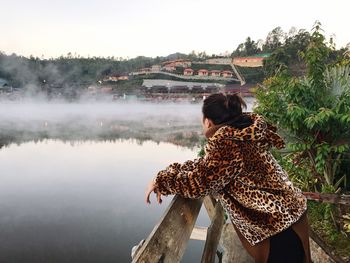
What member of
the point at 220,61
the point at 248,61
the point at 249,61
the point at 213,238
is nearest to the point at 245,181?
the point at 213,238

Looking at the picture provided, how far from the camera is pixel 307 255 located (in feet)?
4.16

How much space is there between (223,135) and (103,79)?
7466 cm

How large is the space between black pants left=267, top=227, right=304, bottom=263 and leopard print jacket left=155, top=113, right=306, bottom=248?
0.05 m

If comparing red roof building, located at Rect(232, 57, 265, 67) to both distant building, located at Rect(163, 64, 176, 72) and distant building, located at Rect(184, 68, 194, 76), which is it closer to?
distant building, located at Rect(184, 68, 194, 76)

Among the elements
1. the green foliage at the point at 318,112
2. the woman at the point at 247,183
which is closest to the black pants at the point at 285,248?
the woman at the point at 247,183

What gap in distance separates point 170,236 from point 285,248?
0.54 metres

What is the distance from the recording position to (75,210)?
9164 mm

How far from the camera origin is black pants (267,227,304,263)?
4.04 ft

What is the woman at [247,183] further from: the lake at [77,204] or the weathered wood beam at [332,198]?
the lake at [77,204]

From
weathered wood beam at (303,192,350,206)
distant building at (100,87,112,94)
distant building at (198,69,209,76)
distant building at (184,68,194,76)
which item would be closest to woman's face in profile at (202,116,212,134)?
weathered wood beam at (303,192,350,206)

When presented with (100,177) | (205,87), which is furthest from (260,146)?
(205,87)

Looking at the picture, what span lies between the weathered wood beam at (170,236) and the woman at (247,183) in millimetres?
70

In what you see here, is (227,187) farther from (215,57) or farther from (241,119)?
(215,57)

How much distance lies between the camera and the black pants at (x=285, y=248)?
123cm
